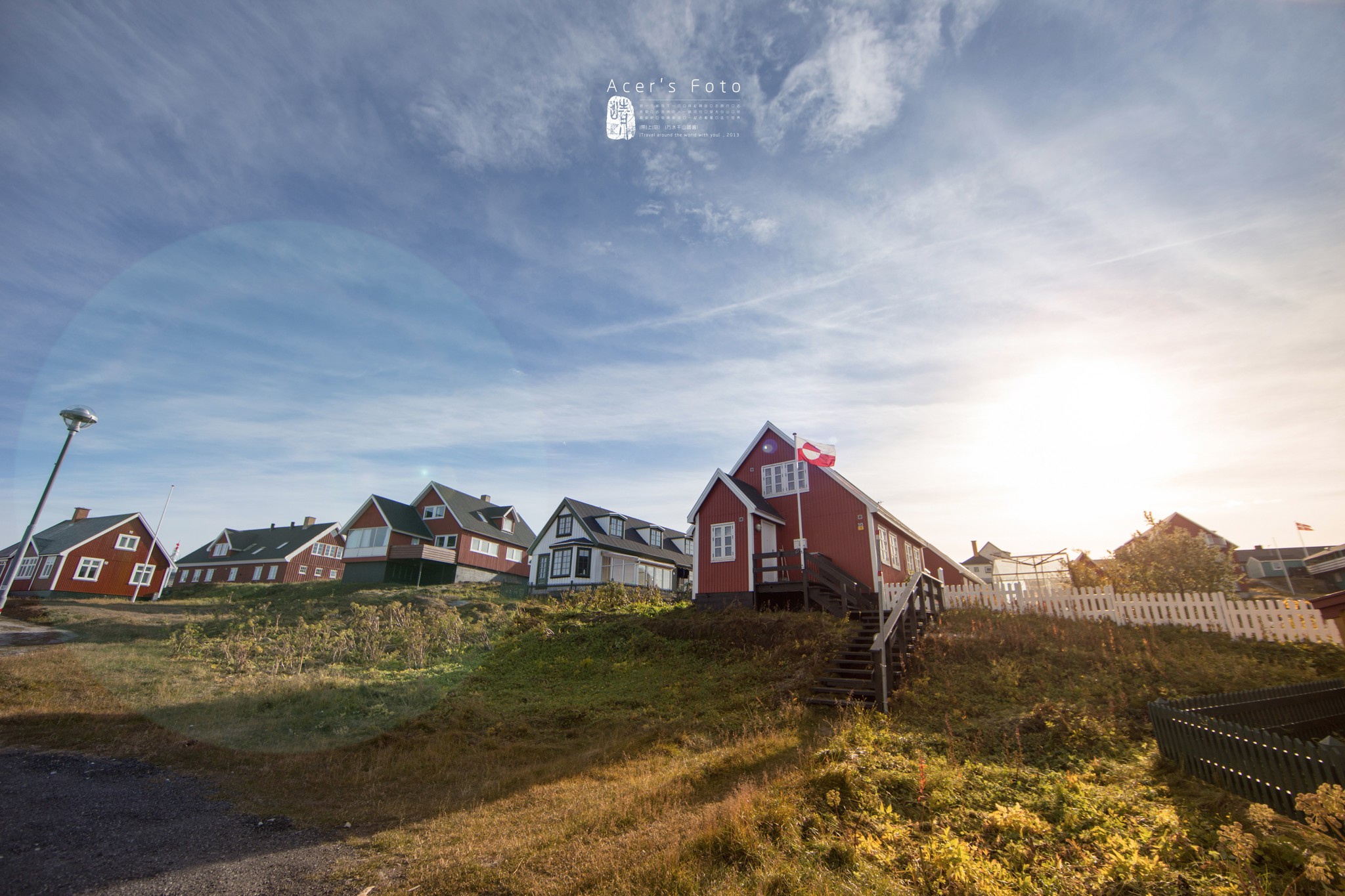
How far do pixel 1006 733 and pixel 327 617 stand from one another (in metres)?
31.0

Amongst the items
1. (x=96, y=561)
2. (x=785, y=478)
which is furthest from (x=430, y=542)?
(x=785, y=478)

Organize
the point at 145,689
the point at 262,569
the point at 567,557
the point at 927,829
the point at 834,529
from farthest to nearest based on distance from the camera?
the point at 262,569
the point at 567,557
the point at 834,529
the point at 145,689
the point at 927,829

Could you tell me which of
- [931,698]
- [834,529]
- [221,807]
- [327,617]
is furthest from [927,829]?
[327,617]

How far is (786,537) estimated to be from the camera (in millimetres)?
26609

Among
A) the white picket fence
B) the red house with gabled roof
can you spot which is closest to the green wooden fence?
the white picket fence

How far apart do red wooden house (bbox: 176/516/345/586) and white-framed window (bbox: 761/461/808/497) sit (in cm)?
4645

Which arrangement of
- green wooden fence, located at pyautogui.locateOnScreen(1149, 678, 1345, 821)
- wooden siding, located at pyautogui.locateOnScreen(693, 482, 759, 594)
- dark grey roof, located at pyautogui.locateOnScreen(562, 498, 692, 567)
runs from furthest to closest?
dark grey roof, located at pyautogui.locateOnScreen(562, 498, 692, 567)
wooden siding, located at pyautogui.locateOnScreen(693, 482, 759, 594)
green wooden fence, located at pyautogui.locateOnScreen(1149, 678, 1345, 821)

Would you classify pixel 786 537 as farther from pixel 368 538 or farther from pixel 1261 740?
pixel 368 538

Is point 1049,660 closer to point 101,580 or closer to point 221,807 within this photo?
point 221,807

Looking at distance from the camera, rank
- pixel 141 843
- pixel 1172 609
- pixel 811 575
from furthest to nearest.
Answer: pixel 811 575, pixel 1172 609, pixel 141 843

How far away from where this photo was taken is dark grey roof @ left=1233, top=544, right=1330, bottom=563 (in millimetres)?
56531

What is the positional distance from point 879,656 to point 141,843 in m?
12.6

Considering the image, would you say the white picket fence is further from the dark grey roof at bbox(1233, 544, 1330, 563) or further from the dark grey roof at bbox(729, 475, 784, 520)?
the dark grey roof at bbox(1233, 544, 1330, 563)

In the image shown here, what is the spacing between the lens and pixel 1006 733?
986cm
